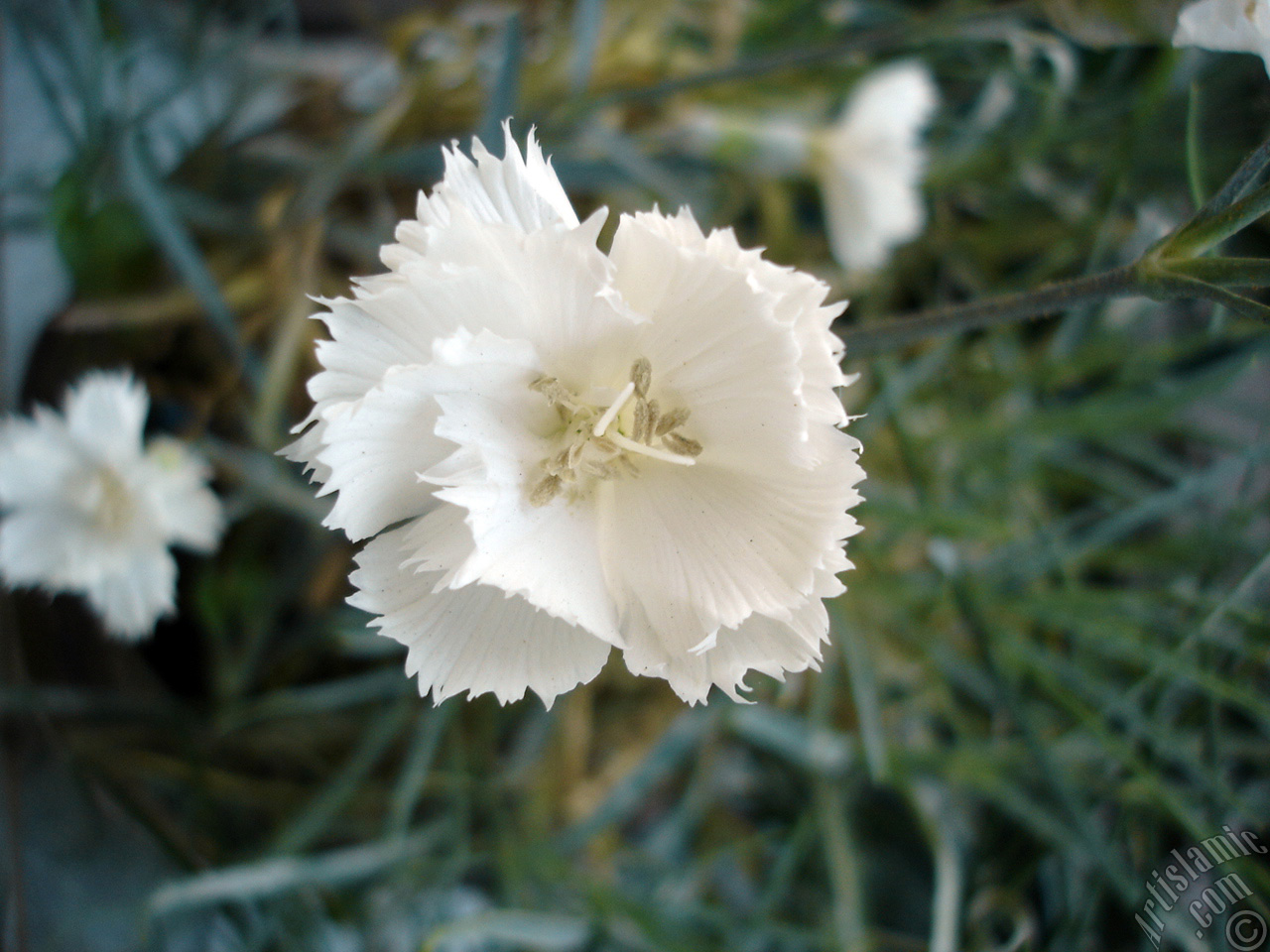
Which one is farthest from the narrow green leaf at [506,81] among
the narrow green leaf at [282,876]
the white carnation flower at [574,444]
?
the narrow green leaf at [282,876]

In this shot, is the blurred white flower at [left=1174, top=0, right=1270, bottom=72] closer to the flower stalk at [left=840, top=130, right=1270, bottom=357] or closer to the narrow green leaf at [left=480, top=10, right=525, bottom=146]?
the flower stalk at [left=840, top=130, right=1270, bottom=357]

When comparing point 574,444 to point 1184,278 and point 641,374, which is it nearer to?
point 641,374

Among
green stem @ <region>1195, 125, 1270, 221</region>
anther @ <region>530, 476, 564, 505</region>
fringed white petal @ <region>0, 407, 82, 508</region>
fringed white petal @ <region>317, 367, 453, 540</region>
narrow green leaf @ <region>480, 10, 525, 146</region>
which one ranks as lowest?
green stem @ <region>1195, 125, 1270, 221</region>

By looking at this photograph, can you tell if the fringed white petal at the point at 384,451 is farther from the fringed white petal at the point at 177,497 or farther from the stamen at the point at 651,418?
the fringed white petal at the point at 177,497

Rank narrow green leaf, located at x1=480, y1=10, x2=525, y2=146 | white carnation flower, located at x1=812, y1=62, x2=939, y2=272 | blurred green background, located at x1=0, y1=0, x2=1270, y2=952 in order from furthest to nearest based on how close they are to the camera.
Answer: white carnation flower, located at x1=812, y1=62, x2=939, y2=272 < blurred green background, located at x1=0, y1=0, x2=1270, y2=952 < narrow green leaf, located at x1=480, y1=10, x2=525, y2=146

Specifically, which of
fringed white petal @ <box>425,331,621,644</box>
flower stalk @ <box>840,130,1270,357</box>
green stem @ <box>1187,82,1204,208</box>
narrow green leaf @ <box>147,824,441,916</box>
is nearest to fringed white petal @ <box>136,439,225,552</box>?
narrow green leaf @ <box>147,824,441,916</box>

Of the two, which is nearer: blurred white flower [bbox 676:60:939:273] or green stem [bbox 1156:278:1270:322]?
green stem [bbox 1156:278:1270:322]

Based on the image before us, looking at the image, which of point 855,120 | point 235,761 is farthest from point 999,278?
point 235,761
